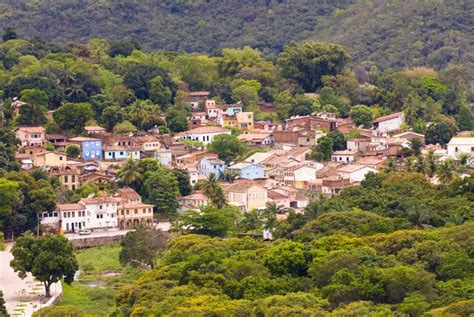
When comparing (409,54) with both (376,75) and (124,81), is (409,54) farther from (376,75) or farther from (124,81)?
(124,81)

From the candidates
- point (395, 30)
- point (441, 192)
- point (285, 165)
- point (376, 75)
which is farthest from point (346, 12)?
point (441, 192)

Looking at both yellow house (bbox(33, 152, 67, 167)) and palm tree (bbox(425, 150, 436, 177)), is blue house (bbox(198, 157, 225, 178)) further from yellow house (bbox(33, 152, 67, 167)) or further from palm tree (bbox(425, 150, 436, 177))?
palm tree (bbox(425, 150, 436, 177))

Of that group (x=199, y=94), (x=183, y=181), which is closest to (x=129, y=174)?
(x=183, y=181)

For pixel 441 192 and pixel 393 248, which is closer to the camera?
pixel 393 248

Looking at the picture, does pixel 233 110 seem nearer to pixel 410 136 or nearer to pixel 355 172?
pixel 410 136

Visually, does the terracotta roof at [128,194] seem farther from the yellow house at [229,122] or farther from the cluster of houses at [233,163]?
the yellow house at [229,122]

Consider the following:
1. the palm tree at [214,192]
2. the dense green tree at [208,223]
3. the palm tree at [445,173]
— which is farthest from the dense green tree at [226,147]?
the palm tree at [445,173]
